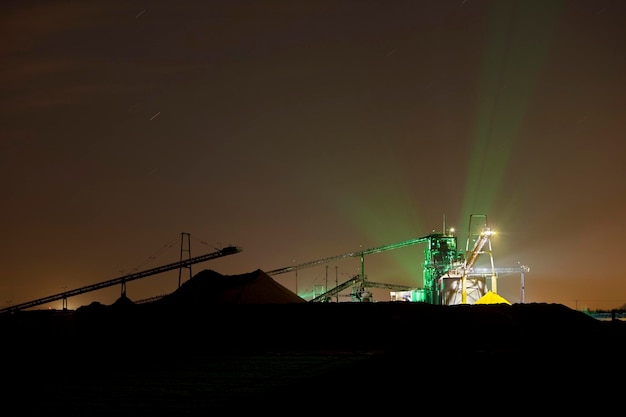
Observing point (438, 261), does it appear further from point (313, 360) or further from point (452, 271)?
point (313, 360)

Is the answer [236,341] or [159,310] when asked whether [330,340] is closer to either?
[236,341]

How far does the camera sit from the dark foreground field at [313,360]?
13.9m

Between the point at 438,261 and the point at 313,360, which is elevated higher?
the point at 438,261

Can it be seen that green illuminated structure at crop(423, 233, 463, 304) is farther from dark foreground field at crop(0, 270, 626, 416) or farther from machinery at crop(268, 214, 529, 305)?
dark foreground field at crop(0, 270, 626, 416)

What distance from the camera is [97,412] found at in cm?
1356

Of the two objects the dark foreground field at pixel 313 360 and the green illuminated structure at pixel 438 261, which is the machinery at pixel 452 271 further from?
the dark foreground field at pixel 313 360

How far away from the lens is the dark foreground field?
13852mm

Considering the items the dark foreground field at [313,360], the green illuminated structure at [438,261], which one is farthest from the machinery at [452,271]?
the dark foreground field at [313,360]

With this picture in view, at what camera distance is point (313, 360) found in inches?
941

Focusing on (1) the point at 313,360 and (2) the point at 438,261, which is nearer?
(1) the point at 313,360

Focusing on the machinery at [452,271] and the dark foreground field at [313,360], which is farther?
the machinery at [452,271]

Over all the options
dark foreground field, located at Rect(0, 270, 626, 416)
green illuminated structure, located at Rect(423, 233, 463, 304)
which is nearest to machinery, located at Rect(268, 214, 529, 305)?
green illuminated structure, located at Rect(423, 233, 463, 304)

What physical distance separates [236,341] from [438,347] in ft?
30.3

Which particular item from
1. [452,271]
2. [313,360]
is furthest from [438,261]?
[313,360]
